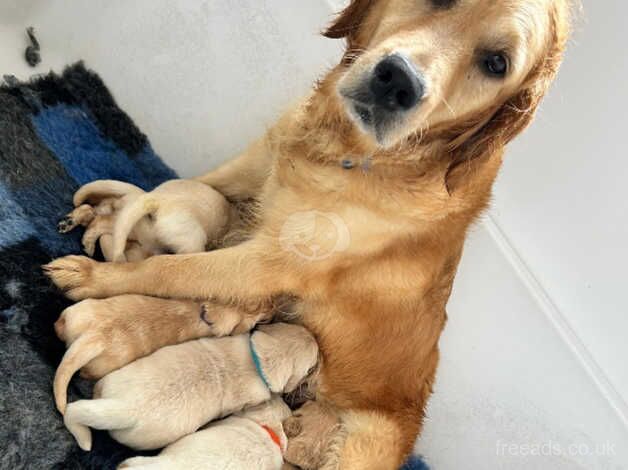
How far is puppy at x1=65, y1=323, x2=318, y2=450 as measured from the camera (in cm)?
160

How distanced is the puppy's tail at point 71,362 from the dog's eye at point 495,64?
118cm

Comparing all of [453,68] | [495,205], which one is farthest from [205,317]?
[495,205]

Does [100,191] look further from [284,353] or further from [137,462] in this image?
[137,462]

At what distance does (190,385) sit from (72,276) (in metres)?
0.47

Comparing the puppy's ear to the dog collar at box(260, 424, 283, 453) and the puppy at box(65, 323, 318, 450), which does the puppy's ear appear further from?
the dog collar at box(260, 424, 283, 453)

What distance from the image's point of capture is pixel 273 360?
6.41ft

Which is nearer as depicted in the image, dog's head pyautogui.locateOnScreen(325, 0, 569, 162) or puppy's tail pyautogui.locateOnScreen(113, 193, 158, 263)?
dog's head pyautogui.locateOnScreen(325, 0, 569, 162)

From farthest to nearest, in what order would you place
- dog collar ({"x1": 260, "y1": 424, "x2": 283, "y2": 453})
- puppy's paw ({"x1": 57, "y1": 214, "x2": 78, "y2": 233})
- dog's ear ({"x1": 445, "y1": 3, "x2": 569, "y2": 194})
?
puppy's paw ({"x1": 57, "y1": 214, "x2": 78, "y2": 233})
dog collar ({"x1": 260, "y1": 424, "x2": 283, "y2": 453})
dog's ear ({"x1": 445, "y1": 3, "x2": 569, "y2": 194})

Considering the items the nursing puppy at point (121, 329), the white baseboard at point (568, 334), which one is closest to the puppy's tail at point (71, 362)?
the nursing puppy at point (121, 329)

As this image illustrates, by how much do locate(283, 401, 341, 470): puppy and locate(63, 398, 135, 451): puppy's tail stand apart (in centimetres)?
61

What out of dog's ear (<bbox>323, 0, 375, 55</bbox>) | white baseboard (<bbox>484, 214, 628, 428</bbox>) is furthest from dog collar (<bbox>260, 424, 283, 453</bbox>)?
white baseboard (<bbox>484, 214, 628, 428</bbox>)

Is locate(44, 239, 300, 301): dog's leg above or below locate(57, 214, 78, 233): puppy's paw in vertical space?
below

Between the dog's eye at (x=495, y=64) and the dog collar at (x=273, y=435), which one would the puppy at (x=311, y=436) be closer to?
the dog collar at (x=273, y=435)

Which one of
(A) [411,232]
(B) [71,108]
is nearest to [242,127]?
(B) [71,108]
